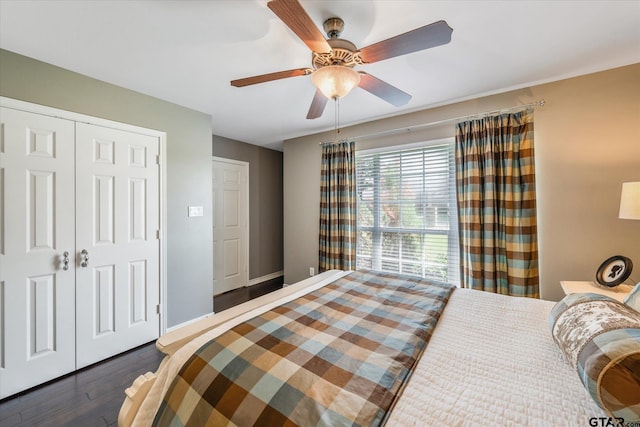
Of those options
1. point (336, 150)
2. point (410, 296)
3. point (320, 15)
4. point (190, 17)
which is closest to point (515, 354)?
point (410, 296)

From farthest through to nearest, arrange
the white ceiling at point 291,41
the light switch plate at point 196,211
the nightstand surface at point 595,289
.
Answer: the light switch plate at point 196,211 → the nightstand surface at point 595,289 → the white ceiling at point 291,41

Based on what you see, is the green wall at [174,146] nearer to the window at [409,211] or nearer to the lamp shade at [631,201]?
the window at [409,211]

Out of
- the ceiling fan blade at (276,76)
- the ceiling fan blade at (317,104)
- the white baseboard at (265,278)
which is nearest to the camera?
the ceiling fan blade at (276,76)

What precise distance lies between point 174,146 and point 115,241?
1.10 m

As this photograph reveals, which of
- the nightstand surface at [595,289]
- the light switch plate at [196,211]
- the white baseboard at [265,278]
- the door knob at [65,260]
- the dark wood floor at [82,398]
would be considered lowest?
the dark wood floor at [82,398]

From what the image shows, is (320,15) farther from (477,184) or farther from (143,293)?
(143,293)

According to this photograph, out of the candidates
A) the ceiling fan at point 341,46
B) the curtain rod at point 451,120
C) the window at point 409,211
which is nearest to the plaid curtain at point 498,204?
the curtain rod at point 451,120

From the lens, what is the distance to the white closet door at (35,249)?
1773 mm

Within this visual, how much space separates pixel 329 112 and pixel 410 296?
220 centimetres

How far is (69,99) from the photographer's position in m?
2.05

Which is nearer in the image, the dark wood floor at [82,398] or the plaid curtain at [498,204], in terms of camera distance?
the dark wood floor at [82,398]

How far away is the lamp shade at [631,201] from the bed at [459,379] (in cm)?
85

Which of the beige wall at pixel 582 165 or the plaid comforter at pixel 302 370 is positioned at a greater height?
the beige wall at pixel 582 165

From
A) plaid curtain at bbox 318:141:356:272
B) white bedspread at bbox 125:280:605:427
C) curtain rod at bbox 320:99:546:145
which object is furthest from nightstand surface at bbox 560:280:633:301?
plaid curtain at bbox 318:141:356:272
